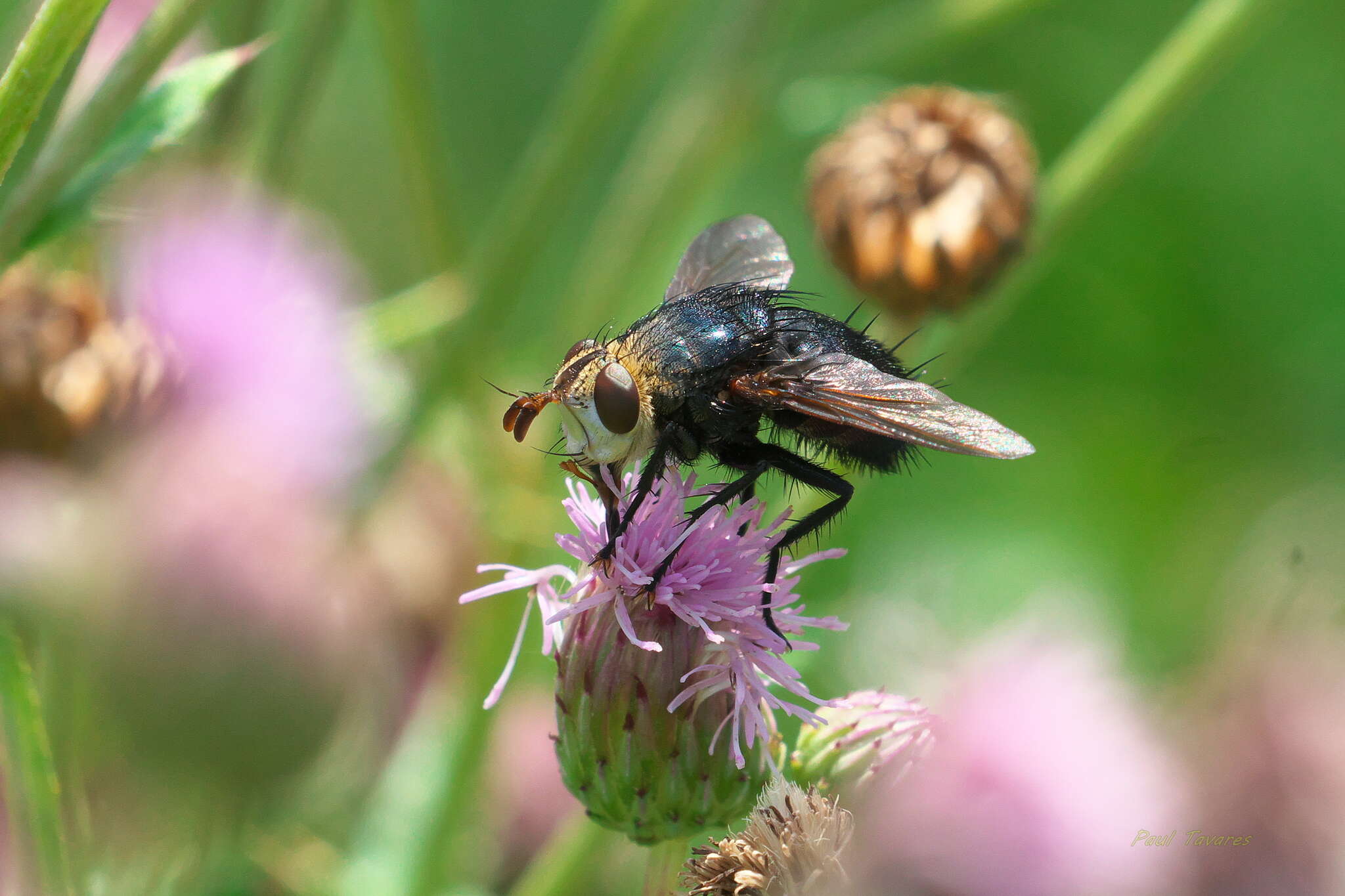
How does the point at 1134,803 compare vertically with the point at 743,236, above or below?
below

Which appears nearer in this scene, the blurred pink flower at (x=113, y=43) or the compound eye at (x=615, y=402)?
the compound eye at (x=615, y=402)

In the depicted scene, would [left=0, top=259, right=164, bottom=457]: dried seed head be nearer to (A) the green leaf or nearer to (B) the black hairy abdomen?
(A) the green leaf

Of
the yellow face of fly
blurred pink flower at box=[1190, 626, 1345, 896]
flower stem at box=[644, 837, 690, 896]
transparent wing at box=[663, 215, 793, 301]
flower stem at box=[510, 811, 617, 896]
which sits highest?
transparent wing at box=[663, 215, 793, 301]

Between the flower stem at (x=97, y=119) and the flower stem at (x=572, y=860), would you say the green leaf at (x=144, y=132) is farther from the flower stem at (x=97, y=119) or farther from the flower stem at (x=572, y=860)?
the flower stem at (x=572, y=860)

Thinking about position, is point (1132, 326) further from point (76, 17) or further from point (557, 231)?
point (76, 17)

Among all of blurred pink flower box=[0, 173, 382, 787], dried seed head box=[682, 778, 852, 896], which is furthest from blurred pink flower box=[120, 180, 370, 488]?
dried seed head box=[682, 778, 852, 896]

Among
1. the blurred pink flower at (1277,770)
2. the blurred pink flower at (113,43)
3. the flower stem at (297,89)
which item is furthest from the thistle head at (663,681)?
the blurred pink flower at (113,43)

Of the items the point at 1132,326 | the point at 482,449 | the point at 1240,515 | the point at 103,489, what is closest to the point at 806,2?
the point at 1132,326
